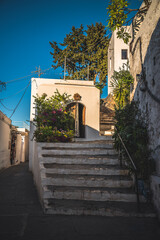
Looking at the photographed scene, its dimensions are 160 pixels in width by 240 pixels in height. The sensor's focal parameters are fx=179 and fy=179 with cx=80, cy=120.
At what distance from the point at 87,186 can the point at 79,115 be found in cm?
629

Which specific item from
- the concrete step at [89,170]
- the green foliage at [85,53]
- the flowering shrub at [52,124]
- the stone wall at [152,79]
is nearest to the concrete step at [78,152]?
the concrete step at [89,170]

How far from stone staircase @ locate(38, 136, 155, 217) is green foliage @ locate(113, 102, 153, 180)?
1.53ft

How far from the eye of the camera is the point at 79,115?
10.1m

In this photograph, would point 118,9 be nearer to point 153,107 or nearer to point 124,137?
point 153,107

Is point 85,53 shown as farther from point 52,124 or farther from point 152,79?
point 152,79

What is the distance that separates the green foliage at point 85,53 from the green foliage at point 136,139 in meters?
16.4

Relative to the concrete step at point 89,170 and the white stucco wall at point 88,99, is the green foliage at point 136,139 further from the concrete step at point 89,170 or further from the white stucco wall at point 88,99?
the white stucco wall at point 88,99

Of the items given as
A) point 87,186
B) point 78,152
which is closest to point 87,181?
point 87,186

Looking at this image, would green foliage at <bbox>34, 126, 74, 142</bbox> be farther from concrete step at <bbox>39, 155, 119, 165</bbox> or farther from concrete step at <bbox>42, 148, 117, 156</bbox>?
concrete step at <bbox>39, 155, 119, 165</bbox>

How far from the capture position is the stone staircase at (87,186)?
3281mm

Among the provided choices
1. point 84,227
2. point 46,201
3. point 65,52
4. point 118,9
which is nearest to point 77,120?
point 118,9

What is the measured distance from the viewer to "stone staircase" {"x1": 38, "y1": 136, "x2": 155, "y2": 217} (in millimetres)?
3281

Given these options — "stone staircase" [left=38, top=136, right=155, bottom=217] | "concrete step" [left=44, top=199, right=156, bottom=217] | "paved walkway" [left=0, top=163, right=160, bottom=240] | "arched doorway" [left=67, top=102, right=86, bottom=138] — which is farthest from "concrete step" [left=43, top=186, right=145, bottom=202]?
"arched doorway" [left=67, top=102, right=86, bottom=138]

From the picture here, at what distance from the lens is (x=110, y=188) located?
13.0 ft
